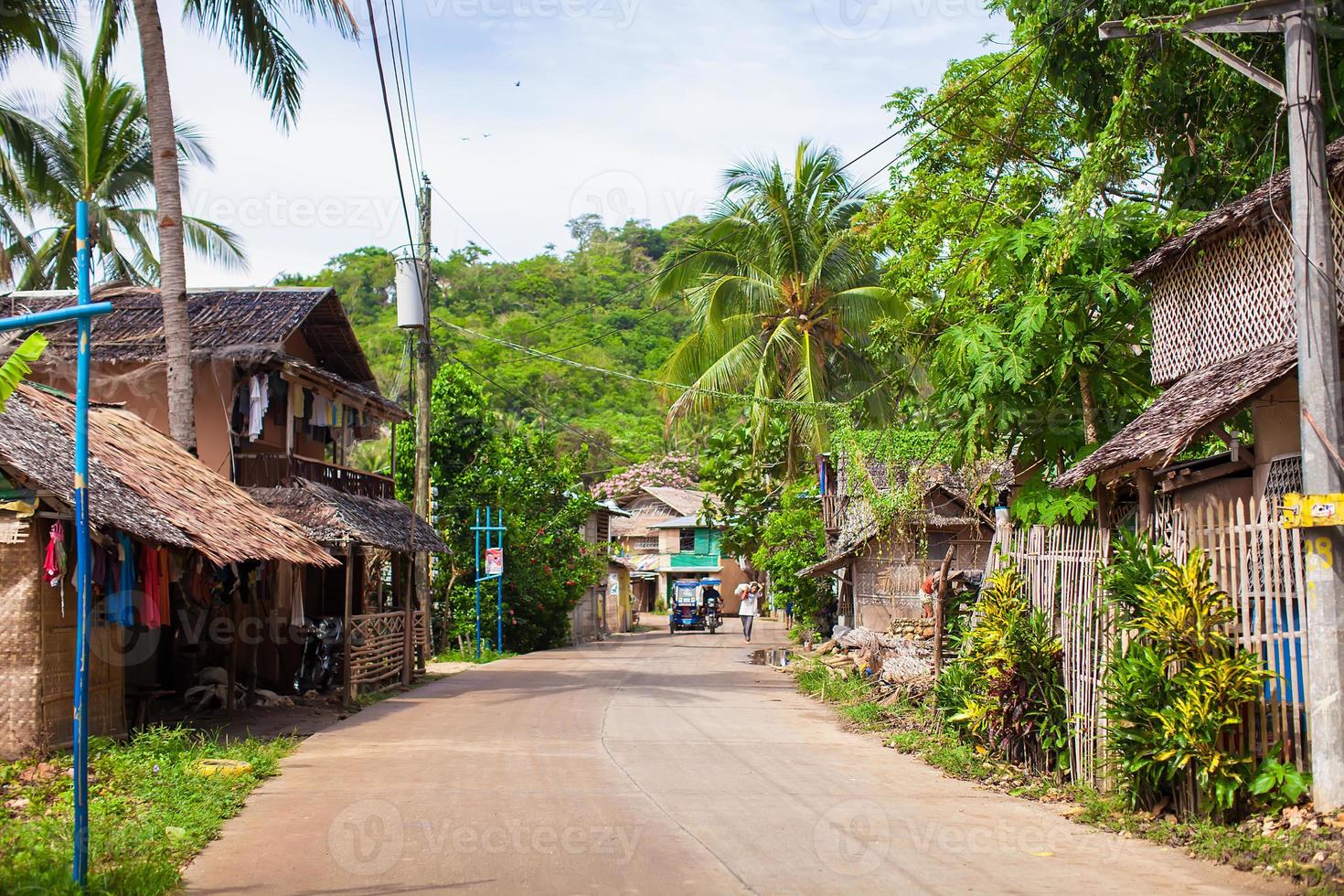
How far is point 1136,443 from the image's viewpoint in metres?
8.95

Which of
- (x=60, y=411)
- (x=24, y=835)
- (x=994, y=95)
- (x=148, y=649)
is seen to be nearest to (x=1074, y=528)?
(x=24, y=835)

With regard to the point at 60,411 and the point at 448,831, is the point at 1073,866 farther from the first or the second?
the point at 60,411

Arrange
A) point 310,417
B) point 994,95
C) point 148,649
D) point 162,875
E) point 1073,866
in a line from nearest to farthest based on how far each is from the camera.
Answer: point 162,875 → point 1073,866 → point 148,649 → point 994,95 → point 310,417

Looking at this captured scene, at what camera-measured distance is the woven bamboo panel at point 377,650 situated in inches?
747

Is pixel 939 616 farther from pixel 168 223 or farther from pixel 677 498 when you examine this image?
pixel 677 498

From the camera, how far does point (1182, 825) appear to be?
26.8 feet

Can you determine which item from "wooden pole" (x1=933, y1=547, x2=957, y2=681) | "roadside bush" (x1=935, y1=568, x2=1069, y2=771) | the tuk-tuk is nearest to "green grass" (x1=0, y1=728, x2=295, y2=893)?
"roadside bush" (x1=935, y1=568, x2=1069, y2=771)

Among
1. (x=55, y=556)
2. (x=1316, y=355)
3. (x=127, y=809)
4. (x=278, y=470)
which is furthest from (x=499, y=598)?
(x=1316, y=355)

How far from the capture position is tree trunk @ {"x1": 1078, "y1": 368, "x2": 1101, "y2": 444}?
12938mm

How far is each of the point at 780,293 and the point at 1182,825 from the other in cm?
2391

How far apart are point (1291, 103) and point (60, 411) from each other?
1320 centimetres

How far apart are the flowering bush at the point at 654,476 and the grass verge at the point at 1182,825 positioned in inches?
1682

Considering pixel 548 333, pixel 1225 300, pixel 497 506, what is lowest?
pixel 497 506

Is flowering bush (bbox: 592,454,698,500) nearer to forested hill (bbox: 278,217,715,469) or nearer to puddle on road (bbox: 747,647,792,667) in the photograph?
forested hill (bbox: 278,217,715,469)
